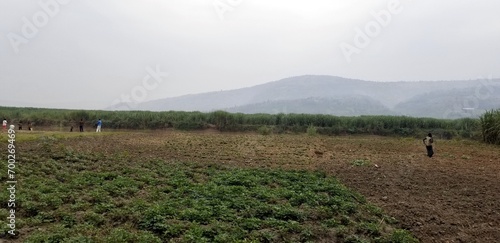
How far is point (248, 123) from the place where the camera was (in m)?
45.7

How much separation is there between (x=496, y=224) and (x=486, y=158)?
11960mm

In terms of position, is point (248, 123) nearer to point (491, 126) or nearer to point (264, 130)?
point (264, 130)

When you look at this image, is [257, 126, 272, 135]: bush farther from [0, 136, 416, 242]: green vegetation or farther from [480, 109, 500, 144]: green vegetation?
[0, 136, 416, 242]: green vegetation

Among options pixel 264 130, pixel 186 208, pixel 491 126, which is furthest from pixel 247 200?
pixel 264 130

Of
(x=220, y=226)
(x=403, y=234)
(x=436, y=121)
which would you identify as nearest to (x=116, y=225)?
(x=220, y=226)

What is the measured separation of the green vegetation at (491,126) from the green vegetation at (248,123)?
13.5 metres

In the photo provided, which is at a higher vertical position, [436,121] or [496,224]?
[436,121]

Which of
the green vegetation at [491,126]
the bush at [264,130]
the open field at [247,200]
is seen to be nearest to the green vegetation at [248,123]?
the bush at [264,130]

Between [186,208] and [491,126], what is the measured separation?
27.2 metres

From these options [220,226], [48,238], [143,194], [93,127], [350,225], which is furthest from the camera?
[93,127]

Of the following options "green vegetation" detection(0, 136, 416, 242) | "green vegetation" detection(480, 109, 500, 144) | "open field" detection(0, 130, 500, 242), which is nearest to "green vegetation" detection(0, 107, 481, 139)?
"green vegetation" detection(480, 109, 500, 144)

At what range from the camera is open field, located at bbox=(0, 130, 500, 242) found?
734 centimetres

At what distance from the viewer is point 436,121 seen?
45.3 m

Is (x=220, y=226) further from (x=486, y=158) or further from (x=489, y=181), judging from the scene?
(x=486, y=158)
